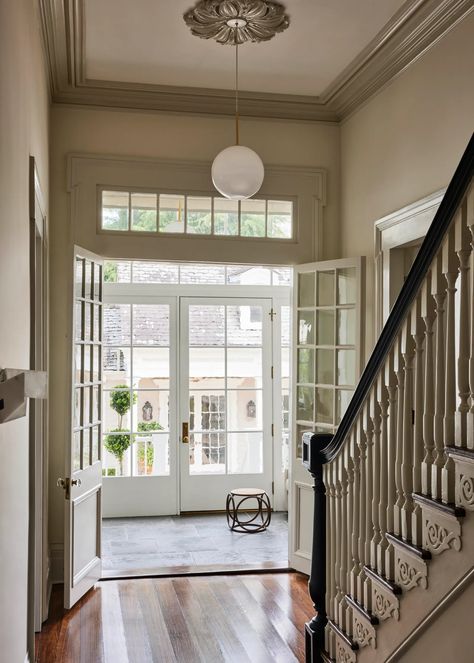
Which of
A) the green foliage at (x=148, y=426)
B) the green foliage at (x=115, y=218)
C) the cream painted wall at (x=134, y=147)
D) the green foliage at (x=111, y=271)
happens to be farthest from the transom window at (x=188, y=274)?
the green foliage at (x=115, y=218)

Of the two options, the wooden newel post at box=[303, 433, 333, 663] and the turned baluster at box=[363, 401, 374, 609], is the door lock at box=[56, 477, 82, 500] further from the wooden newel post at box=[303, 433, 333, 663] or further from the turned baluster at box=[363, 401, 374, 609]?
the turned baluster at box=[363, 401, 374, 609]

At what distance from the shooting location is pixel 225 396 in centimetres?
753

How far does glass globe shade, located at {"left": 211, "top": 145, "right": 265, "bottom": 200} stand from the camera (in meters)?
4.32

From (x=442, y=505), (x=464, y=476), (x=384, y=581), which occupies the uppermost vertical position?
(x=464, y=476)

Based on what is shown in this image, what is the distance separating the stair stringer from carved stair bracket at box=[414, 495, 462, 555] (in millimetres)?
20

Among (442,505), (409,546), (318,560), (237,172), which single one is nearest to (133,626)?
(318,560)

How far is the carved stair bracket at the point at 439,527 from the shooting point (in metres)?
2.16

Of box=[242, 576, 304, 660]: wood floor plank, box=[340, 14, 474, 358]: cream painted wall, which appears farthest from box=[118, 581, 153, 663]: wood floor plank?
box=[340, 14, 474, 358]: cream painted wall

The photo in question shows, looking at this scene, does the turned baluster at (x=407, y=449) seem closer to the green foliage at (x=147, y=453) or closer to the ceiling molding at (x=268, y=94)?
the ceiling molding at (x=268, y=94)

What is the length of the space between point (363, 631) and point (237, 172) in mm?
2628

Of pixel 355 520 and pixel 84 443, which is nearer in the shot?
pixel 355 520

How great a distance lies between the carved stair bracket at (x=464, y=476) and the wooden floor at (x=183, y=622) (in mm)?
2039

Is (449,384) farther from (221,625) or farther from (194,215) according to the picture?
(194,215)

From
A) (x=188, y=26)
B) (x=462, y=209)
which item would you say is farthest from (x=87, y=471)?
(x=462, y=209)
